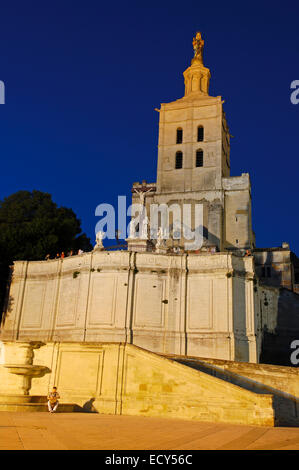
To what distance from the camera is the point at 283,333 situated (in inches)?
1575

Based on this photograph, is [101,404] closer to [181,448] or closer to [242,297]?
[181,448]

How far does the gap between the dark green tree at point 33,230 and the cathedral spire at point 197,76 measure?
2900cm

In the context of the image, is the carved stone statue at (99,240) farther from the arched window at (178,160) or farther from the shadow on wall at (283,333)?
the arched window at (178,160)

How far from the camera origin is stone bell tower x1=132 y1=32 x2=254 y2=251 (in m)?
58.4

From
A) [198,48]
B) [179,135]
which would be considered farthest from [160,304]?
[198,48]

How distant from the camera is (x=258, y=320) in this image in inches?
1453

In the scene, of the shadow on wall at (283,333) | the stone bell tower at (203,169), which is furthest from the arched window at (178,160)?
the shadow on wall at (283,333)

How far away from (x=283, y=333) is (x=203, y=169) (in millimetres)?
29110

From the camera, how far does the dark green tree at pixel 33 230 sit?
43.8m

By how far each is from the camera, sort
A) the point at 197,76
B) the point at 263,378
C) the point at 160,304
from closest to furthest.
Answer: the point at 263,378, the point at 160,304, the point at 197,76

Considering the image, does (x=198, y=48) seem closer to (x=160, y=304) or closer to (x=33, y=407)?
(x=160, y=304)

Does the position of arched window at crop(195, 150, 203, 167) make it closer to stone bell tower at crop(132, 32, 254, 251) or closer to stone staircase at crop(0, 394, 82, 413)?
stone bell tower at crop(132, 32, 254, 251)

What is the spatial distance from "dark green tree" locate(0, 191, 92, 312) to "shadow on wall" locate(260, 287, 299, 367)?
22051 mm

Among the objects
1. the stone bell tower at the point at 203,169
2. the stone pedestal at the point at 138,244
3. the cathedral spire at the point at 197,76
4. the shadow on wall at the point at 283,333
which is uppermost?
the cathedral spire at the point at 197,76
